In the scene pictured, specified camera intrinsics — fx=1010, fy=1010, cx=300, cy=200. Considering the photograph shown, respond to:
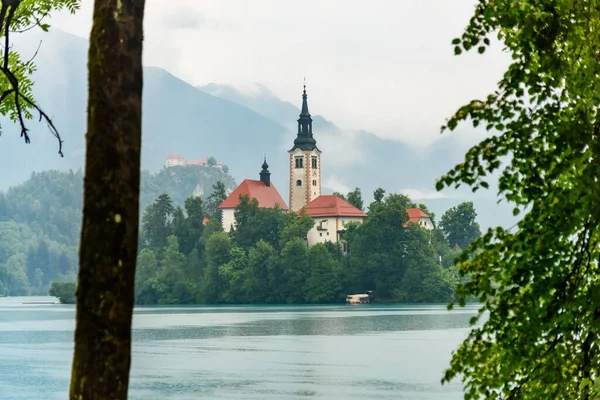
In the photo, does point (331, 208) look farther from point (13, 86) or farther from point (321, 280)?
point (13, 86)

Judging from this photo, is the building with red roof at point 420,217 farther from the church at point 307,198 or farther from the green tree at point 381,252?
the green tree at point 381,252

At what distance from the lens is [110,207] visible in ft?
14.4

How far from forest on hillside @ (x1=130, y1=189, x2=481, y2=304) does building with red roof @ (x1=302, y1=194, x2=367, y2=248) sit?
25.8ft

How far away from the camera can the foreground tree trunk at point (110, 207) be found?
4.32 meters

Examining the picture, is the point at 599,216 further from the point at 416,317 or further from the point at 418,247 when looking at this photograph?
the point at 418,247

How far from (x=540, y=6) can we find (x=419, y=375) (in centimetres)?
3049

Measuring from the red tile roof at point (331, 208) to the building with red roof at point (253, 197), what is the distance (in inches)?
173

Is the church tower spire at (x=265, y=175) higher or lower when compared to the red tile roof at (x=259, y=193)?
higher

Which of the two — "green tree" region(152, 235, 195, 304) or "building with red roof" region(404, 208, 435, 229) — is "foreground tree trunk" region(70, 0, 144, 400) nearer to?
"green tree" region(152, 235, 195, 304)

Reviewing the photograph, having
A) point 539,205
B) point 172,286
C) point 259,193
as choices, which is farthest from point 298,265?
point 539,205

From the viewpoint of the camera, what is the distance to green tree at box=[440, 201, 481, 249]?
13562 cm

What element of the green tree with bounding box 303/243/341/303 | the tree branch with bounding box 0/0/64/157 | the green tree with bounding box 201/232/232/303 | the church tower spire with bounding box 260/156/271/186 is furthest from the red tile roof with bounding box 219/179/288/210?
the tree branch with bounding box 0/0/64/157

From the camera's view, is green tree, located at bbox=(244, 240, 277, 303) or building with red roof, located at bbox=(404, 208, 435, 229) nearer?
green tree, located at bbox=(244, 240, 277, 303)

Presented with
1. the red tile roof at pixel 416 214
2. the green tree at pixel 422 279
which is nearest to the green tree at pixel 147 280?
the green tree at pixel 422 279
